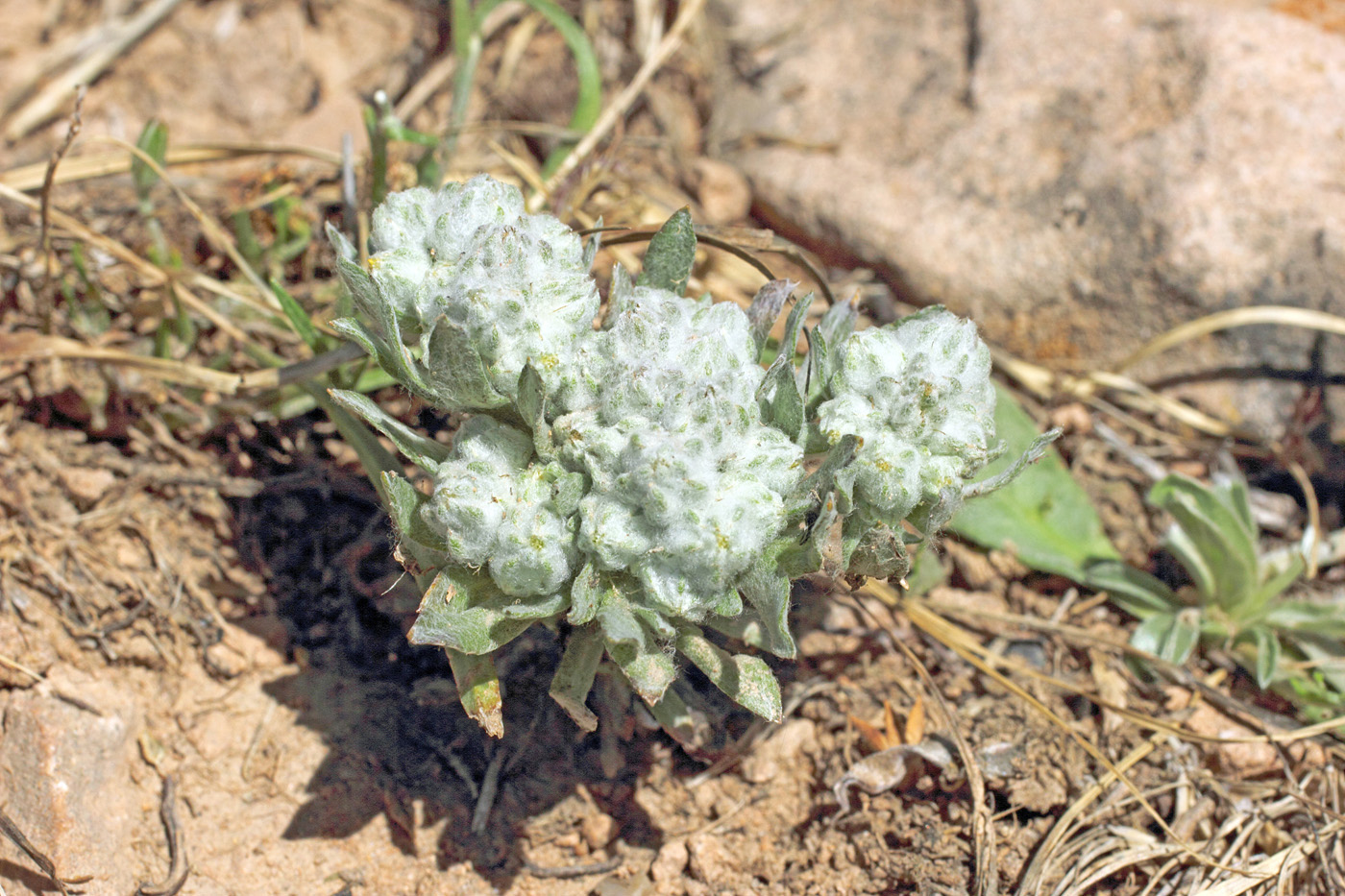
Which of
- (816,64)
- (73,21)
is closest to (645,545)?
(816,64)

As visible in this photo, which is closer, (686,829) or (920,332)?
(920,332)

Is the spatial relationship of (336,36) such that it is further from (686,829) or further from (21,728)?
(686,829)

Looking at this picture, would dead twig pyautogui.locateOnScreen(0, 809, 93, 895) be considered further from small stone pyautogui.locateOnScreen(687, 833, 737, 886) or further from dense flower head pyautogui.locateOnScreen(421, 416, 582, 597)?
small stone pyautogui.locateOnScreen(687, 833, 737, 886)

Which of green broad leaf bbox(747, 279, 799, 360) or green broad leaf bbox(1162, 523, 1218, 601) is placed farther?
green broad leaf bbox(1162, 523, 1218, 601)

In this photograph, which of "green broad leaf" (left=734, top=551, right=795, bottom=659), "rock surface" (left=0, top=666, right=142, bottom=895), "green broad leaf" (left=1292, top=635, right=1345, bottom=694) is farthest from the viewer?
"green broad leaf" (left=1292, top=635, right=1345, bottom=694)

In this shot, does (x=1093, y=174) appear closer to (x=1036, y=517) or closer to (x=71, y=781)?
(x=1036, y=517)

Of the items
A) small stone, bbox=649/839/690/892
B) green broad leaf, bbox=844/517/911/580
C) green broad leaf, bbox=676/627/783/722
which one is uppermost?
green broad leaf, bbox=844/517/911/580

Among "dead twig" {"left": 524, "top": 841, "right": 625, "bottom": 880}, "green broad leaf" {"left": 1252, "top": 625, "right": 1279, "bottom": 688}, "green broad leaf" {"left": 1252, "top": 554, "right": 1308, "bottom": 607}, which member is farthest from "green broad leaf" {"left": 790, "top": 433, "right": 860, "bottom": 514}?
"green broad leaf" {"left": 1252, "top": 554, "right": 1308, "bottom": 607}

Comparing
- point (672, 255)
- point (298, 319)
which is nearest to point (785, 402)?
point (672, 255)
